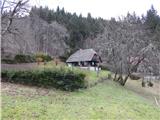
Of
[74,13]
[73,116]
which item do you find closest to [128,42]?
[73,116]

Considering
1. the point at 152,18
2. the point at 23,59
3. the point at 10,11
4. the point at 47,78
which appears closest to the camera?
the point at 10,11

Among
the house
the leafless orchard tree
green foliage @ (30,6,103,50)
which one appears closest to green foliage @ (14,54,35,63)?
the house

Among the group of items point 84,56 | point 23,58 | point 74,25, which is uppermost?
point 74,25

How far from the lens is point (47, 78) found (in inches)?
729

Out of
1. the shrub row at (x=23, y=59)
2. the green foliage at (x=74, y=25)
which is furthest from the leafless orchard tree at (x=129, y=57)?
the green foliage at (x=74, y=25)

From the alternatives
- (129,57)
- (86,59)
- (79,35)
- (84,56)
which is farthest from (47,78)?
(79,35)

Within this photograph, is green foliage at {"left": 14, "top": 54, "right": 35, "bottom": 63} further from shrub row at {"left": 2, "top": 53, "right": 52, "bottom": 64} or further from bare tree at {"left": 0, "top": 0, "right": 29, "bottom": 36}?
bare tree at {"left": 0, "top": 0, "right": 29, "bottom": 36}

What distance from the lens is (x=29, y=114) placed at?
998 centimetres

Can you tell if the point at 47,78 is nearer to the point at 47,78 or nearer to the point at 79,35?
the point at 47,78

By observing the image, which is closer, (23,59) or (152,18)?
(23,59)

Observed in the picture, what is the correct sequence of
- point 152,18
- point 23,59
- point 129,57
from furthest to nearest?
point 152,18, point 23,59, point 129,57

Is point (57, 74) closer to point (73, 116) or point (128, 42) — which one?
point (73, 116)

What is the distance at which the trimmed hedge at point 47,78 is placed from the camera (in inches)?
725

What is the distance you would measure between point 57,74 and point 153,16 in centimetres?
5916
